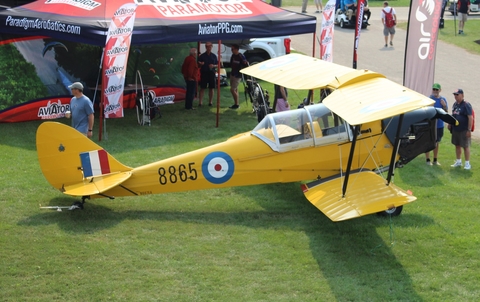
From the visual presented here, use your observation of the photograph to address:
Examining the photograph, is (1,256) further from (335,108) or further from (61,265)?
(335,108)

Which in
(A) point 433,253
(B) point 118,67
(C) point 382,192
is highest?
(B) point 118,67

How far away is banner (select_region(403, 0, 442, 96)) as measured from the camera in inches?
462

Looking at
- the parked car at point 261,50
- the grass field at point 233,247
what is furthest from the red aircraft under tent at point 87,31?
the parked car at point 261,50

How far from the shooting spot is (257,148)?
8891 mm

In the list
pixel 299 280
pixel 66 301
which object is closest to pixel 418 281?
pixel 299 280

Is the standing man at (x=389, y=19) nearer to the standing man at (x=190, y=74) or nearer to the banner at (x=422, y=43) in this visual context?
the standing man at (x=190, y=74)

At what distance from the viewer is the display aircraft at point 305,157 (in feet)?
26.7

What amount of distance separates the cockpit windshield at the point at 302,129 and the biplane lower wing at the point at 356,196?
2.12 ft

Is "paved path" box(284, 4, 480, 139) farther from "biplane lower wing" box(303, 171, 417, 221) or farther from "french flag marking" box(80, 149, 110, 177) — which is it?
"french flag marking" box(80, 149, 110, 177)

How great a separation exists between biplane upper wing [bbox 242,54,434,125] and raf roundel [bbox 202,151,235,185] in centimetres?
169

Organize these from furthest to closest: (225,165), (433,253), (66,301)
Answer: (225,165) → (433,253) → (66,301)

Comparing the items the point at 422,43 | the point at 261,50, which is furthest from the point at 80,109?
the point at 261,50

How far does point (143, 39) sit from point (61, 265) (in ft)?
22.4

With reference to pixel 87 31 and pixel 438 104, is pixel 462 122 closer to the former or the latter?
pixel 438 104
